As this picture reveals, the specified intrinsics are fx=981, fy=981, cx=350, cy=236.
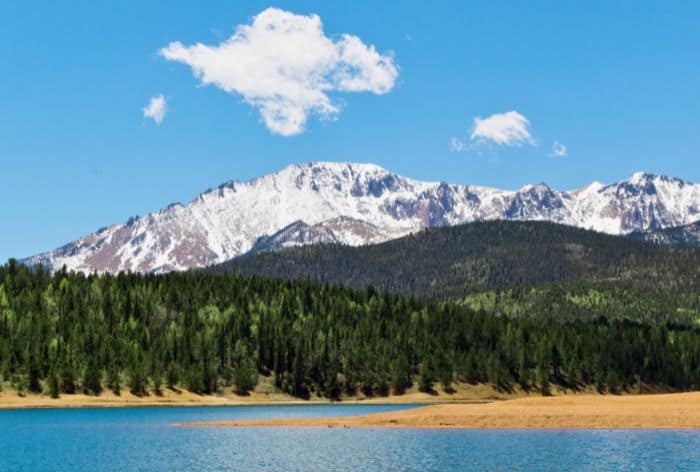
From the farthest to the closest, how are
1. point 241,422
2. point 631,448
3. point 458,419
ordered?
point 241,422
point 458,419
point 631,448

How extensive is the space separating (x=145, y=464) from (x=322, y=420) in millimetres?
52755

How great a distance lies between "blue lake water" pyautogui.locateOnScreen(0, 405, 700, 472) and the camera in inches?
3012

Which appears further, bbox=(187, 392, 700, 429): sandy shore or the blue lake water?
bbox=(187, 392, 700, 429): sandy shore

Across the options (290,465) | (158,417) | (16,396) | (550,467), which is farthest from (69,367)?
(550,467)

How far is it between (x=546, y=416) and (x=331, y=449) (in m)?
38.5

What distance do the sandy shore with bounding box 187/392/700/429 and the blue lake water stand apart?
27.2ft

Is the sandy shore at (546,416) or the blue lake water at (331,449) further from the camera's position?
the sandy shore at (546,416)

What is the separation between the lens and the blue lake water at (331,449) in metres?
76.5

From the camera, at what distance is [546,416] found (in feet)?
388

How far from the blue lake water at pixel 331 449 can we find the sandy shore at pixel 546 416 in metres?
8.30

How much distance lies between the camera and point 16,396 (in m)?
179

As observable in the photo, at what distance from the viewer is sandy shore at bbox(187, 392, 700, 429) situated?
4493 inches

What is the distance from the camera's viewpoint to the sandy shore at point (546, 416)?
114125 millimetres

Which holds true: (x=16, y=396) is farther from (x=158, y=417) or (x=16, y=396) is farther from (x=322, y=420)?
(x=322, y=420)
